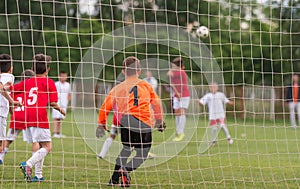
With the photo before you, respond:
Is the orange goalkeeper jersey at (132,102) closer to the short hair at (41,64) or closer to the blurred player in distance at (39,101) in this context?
the blurred player in distance at (39,101)

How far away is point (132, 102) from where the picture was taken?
22.8ft

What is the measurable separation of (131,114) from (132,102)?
14 cm

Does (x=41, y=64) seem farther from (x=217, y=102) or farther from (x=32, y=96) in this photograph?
(x=217, y=102)

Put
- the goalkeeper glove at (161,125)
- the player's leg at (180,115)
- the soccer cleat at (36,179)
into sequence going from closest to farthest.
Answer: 1. the soccer cleat at (36,179)
2. the goalkeeper glove at (161,125)
3. the player's leg at (180,115)

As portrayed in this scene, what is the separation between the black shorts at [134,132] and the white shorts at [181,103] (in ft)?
17.3

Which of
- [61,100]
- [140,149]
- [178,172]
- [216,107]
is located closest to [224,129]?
[216,107]

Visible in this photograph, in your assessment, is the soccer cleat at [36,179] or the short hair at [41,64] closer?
the soccer cleat at [36,179]

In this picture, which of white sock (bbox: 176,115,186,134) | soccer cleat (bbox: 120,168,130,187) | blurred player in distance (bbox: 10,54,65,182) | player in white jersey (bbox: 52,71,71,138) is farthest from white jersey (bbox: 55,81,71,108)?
soccer cleat (bbox: 120,168,130,187)

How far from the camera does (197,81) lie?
26.3 meters

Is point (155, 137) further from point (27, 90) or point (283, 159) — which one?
point (27, 90)

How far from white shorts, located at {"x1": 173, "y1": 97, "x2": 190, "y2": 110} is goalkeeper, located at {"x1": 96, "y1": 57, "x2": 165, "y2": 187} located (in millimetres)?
5218

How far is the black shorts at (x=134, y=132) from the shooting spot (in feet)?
22.6

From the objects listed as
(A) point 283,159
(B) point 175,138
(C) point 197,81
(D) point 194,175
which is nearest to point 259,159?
(A) point 283,159

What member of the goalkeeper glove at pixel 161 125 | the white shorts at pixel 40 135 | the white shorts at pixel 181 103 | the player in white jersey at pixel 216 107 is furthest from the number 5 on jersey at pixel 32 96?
the player in white jersey at pixel 216 107
